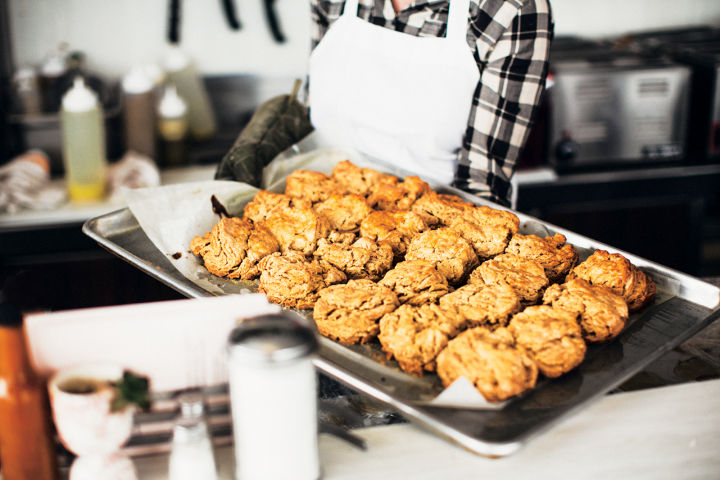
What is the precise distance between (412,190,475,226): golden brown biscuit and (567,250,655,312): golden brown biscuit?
0.39 metres

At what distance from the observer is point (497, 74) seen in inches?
88.1

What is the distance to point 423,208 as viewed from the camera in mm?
1980

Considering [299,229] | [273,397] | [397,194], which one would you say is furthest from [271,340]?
[397,194]

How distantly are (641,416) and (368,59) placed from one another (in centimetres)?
154

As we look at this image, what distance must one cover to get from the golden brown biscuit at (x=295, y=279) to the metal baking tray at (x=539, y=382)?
0.09 m

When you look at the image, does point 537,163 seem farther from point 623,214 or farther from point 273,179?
point 273,179

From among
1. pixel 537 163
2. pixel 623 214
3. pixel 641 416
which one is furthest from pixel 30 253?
pixel 623 214

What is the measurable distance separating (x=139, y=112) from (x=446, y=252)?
7.19 ft

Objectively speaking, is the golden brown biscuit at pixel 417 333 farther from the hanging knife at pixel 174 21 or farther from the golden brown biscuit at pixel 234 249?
the hanging knife at pixel 174 21

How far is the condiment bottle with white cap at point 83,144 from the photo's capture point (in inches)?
118

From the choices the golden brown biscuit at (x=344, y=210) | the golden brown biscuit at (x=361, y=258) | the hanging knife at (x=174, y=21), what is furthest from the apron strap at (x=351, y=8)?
the hanging knife at (x=174, y=21)

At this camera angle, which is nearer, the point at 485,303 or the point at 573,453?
the point at 573,453

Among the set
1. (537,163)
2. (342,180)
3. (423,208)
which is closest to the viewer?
(423,208)

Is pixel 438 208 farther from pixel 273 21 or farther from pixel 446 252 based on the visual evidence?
pixel 273 21
